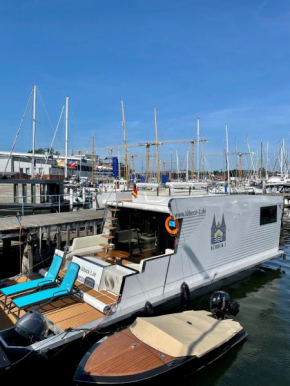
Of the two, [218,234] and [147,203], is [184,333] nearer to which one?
[147,203]

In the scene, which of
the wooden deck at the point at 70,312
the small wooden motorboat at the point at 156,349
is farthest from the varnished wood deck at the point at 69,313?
the small wooden motorboat at the point at 156,349

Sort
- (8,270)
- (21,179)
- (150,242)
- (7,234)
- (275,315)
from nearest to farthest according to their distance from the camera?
(275,315) < (150,242) < (7,234) < (8,270) < (21,179)

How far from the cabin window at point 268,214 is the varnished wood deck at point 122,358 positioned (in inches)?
311

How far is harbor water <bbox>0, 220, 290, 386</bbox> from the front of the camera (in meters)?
6.16

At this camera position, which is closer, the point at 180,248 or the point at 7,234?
the point at 180,248

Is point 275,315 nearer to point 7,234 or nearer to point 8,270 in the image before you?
point 7,234

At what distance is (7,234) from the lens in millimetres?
11203

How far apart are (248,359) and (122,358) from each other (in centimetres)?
Result: 326

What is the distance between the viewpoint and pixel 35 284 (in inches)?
317

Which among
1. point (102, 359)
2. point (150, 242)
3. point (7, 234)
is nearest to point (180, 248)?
point (150, 242)

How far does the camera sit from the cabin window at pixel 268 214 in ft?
40.2

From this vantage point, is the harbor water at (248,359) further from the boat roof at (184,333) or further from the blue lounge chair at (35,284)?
the blue lounge chair at (35,284)

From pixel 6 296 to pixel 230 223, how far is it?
7323 mm

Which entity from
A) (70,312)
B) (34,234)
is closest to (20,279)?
(70,312)
